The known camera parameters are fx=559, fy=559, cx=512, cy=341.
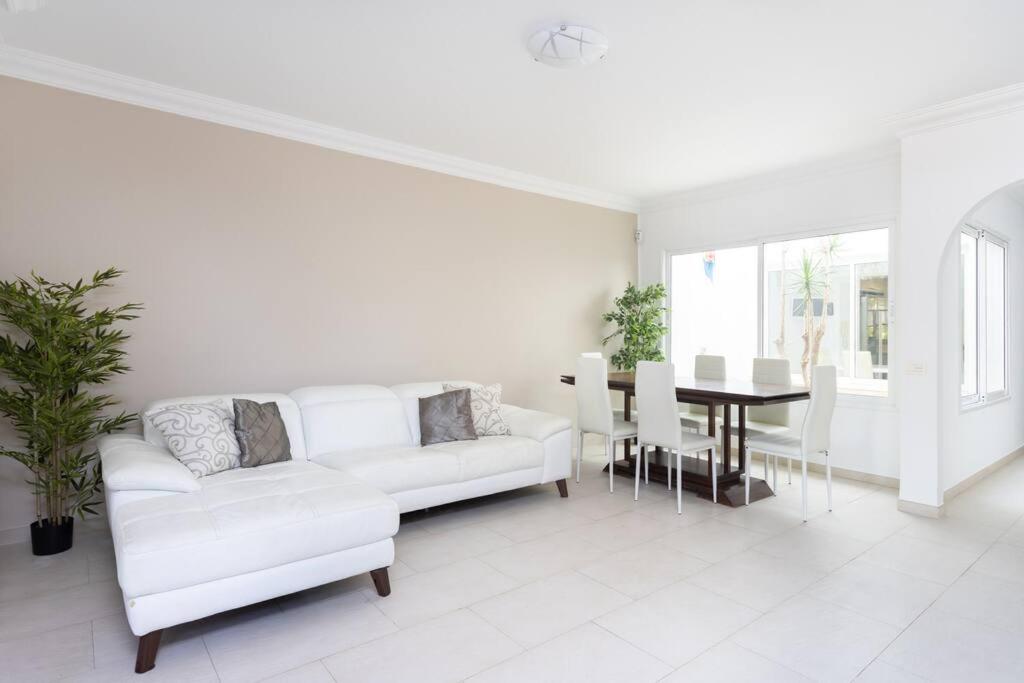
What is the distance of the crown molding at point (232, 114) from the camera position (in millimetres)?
3299

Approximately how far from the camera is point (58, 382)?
307cm

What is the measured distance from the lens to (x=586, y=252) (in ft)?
20.5

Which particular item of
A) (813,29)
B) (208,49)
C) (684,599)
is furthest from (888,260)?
(208,49)

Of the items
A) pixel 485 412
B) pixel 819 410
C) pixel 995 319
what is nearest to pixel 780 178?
pixel 995 319

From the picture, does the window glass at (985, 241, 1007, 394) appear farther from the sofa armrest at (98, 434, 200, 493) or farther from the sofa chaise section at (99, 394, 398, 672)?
the sofa armrest at (98, 434, 200, 493)

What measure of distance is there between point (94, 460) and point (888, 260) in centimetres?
612

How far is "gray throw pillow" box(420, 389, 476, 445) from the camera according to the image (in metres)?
4.11

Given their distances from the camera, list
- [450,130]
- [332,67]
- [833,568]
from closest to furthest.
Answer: [833,568]
[332,67]
[450,130]

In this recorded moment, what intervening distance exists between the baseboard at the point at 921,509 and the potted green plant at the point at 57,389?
208 inches

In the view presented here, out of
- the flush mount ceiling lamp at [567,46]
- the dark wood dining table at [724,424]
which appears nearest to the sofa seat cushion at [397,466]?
the dark wood dining table at [724,424]

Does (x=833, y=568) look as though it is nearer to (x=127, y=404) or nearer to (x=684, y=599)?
(x=684, y=599)

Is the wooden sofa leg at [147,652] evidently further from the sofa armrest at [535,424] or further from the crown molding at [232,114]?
the crown molding at [232,114]

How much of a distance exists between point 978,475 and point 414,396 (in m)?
4.89

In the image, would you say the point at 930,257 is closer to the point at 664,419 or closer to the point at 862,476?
the point at 862,476
